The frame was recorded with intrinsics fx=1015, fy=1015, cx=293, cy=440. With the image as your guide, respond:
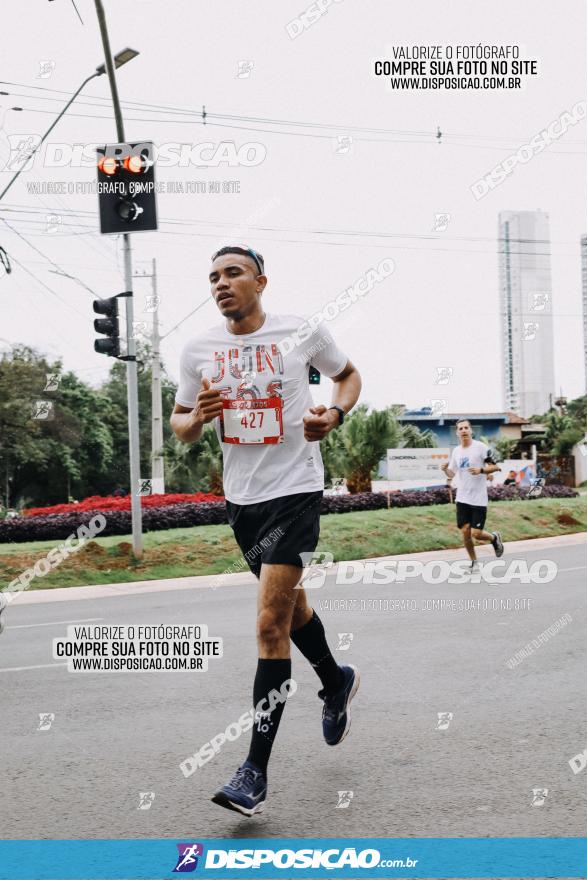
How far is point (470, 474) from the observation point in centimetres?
1195

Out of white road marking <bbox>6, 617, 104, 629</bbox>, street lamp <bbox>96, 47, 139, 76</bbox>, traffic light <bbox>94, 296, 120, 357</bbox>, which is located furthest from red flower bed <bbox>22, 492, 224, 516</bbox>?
white road marking <bbox>6, 617, 104, 629</bbox>

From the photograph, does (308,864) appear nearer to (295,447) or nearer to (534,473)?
(295,447)

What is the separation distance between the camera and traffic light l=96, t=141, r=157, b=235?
11.5m

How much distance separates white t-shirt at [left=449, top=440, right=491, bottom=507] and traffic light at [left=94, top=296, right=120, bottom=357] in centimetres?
459

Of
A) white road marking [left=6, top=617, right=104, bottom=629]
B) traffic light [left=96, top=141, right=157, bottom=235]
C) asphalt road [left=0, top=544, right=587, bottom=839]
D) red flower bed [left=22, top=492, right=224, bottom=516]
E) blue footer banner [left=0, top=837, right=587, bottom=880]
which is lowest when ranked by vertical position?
white road marking [left=6, top=617, right=104, bottom=629]

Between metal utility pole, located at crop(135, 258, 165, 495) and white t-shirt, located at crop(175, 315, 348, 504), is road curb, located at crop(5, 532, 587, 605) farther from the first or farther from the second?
A: metal utility pole, located at crop(135, 258, 165, 495)

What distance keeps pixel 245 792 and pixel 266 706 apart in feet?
1.01

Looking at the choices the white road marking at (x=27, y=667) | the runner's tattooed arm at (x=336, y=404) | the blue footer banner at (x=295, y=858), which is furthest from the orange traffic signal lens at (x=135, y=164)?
the blue footer banner at (x=295, y=858)

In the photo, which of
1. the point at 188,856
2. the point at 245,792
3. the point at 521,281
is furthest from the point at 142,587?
the point at 521,281

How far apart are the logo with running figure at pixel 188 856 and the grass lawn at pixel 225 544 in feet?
34.0

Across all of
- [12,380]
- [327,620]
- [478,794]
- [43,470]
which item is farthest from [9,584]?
[43,470]

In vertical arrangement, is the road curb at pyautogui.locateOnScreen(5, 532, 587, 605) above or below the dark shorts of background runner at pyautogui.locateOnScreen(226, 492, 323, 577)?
below

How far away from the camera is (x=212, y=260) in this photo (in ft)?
13.2

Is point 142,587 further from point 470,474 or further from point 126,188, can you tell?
point 126,188
